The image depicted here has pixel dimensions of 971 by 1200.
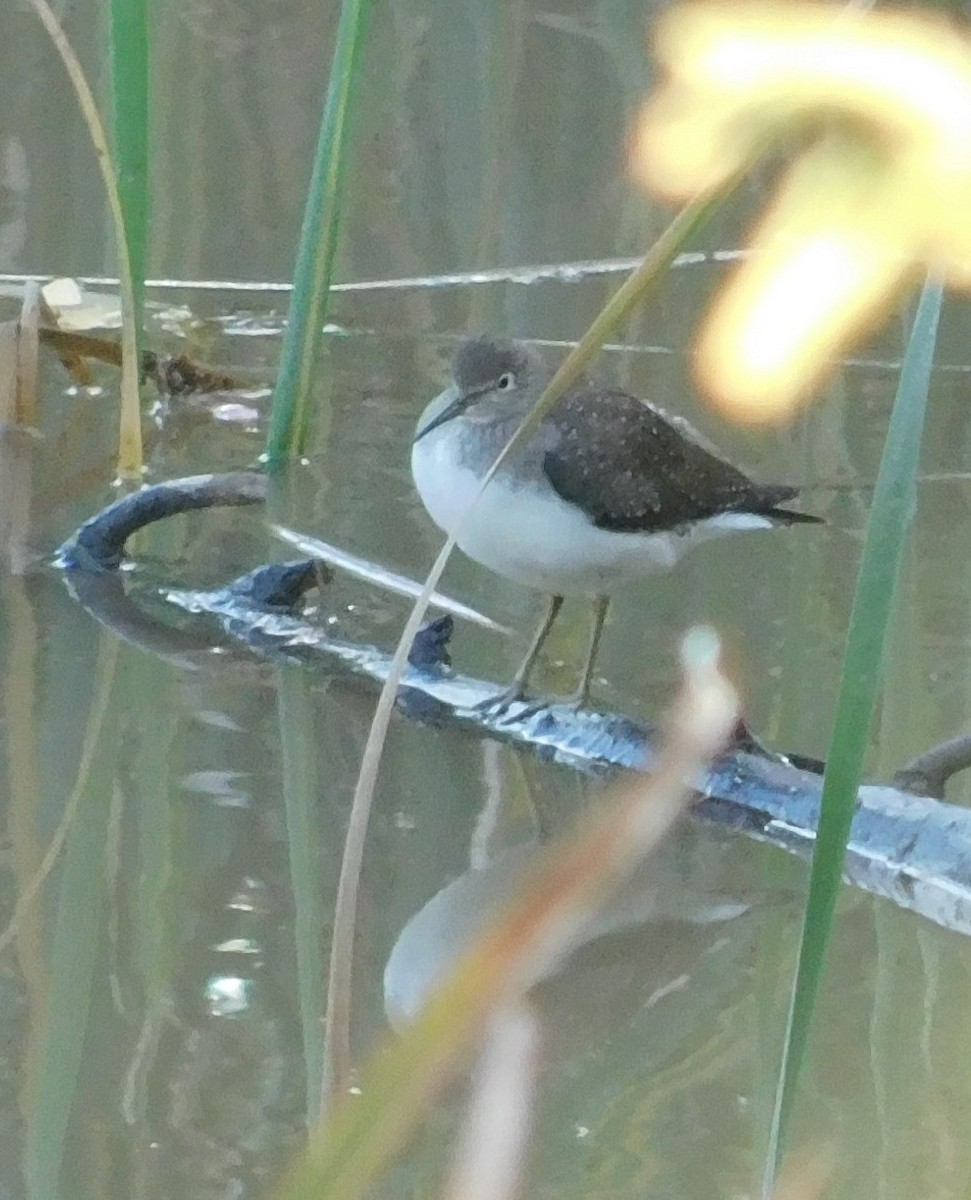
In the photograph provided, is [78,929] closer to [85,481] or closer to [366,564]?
[366,564]

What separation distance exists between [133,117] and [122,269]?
12.1 inches

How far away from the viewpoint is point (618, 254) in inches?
198

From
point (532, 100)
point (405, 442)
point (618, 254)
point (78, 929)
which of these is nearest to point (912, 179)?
point (78, 929)

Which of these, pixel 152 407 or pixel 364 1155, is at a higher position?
pixel 364 1155

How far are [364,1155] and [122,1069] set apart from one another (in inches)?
55.6

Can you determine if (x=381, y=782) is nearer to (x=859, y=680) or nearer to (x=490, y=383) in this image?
(x=490, y=383)

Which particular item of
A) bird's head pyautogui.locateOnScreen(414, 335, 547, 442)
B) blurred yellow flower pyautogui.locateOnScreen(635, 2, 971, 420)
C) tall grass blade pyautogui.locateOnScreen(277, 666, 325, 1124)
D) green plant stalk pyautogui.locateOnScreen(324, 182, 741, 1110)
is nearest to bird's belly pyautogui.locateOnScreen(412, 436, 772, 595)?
bird's head pyautogui.locateOnScreen(414, 335, 547, 442)

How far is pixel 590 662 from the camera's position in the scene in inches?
106

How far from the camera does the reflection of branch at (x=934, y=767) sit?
7.19 feet

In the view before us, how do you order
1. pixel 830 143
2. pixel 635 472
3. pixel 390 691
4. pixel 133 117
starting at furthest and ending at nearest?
1. pixel 133 117
2. pixel 635 472
3. pixel 390 691
4. pixel 830 143

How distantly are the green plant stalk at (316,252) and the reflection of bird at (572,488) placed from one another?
286 mm

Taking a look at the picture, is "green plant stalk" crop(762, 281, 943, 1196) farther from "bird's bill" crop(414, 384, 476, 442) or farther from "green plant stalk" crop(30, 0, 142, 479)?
"green plant stalk" crop(30, 0, 142, 479)

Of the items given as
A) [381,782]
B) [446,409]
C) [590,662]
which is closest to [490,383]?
[446,409]

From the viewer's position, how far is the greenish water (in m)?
1.70
